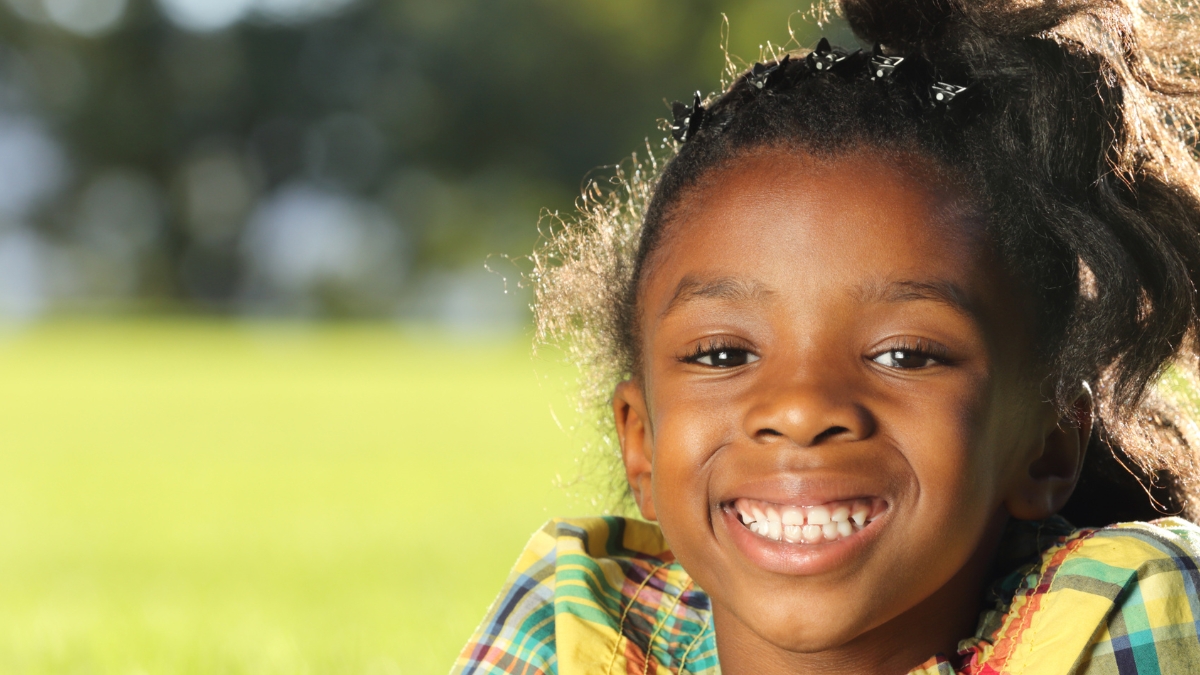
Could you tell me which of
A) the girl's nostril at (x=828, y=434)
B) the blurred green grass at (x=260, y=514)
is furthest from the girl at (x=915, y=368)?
the blurred green grass at (x=260, y=514)

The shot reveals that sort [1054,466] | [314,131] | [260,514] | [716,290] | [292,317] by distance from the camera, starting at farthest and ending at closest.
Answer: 1. [314,131]
2. [292,317]
3. [260,514]
4. [1054,466]
5. [716,290]

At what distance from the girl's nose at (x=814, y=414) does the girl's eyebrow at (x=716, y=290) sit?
15 centimetres

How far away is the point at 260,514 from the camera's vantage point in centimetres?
584

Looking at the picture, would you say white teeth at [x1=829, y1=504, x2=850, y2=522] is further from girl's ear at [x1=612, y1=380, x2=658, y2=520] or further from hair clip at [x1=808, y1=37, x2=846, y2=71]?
hair clip at [x1=808, y1=37, x2=846, y2=71]

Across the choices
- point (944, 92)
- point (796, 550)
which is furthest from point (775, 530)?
point (944, 92)

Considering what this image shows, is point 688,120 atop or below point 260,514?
below

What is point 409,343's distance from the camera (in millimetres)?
20625

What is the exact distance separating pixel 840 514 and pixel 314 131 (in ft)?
117

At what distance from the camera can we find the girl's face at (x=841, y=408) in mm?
1698

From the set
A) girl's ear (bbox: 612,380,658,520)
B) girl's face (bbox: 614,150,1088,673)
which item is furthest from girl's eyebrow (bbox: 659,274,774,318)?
girl's ear (bbox: 612,380,658,520)

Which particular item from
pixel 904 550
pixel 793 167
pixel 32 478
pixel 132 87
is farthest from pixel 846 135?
pixel 132 87

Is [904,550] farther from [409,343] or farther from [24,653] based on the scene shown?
[409,343]

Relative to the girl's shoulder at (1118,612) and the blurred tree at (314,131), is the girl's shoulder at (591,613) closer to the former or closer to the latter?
the girl's shoulder at (1118,612)

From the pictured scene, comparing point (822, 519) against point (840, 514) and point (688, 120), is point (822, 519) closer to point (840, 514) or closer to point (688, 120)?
point (840, 514)
